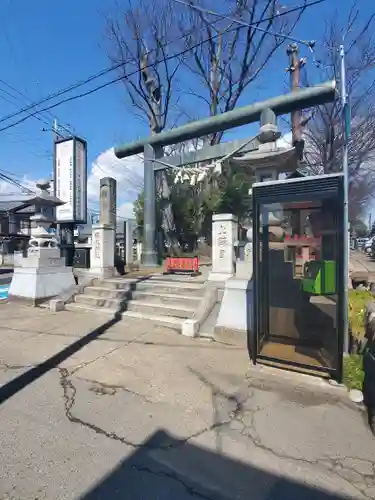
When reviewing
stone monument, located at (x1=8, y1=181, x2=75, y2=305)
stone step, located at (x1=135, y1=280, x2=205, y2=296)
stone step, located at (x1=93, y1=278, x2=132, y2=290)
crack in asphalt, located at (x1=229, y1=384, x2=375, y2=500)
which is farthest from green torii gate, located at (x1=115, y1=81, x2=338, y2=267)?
crack in asphalt, located at (x1=229, y1=384, x2=375, y2=500)

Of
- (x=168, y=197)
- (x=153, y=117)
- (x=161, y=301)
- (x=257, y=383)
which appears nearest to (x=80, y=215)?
(x=168, y=197)

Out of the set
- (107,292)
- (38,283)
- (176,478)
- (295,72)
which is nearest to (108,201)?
(38,283)

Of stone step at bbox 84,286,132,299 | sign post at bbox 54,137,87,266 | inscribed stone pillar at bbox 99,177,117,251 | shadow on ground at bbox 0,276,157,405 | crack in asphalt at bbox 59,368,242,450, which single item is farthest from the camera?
sign post at bbox 54,137,87,266

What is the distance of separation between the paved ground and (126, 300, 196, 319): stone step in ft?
6.48

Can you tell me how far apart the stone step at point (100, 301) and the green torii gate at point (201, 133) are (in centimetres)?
425

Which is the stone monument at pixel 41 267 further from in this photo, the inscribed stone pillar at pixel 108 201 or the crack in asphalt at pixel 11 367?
the crack in asphalt at pixel 11 367

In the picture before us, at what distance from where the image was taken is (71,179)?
42.4ft

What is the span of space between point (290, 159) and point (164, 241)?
12.3 m

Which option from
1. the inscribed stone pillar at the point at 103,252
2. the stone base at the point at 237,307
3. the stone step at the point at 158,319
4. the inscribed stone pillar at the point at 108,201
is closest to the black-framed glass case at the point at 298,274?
the stone base at the point at 237,307

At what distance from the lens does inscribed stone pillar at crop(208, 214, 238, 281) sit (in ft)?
21.0

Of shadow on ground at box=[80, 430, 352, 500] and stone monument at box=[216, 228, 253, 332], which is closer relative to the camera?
shadow on ground at box=[80, 430, 352, 500]

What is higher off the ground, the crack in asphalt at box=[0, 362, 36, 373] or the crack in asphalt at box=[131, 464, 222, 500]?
the crack in asphalt at box=[0, 362, 36, 373]

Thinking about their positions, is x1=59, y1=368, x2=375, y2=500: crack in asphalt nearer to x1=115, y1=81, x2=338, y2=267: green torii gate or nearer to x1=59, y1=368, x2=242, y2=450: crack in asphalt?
x1=59, y1=368, x2=242, y2=450: crack in asphalt

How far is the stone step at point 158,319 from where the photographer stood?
20.5 feet
